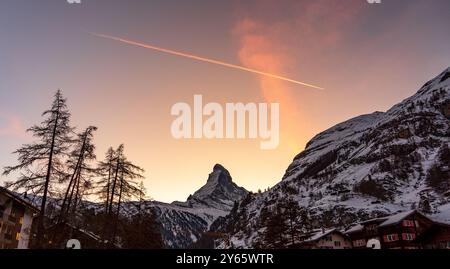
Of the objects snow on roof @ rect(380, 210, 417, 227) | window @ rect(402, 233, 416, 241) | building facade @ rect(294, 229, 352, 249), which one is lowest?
building facade @ rect(294, 229, 352, 249)

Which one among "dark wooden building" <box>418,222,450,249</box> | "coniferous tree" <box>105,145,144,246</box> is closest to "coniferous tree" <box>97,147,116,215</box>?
"coniferous tree" <box>105,145,144,246</box>

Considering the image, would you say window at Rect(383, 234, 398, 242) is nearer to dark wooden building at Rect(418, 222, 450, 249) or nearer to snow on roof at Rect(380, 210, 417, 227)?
snow on roof at Rect(380, 210, 417, 227)

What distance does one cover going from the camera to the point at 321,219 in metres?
176

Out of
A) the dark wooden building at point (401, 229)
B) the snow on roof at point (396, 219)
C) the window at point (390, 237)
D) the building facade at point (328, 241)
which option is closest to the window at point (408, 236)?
the dark wooden building at point (401, 229)

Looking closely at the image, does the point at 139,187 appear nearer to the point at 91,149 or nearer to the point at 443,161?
the point at 91,149

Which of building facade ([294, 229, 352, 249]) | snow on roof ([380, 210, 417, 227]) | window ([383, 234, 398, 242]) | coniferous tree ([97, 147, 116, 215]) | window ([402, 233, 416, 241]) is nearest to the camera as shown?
coniferous tree ([97, 147, 116, 215])

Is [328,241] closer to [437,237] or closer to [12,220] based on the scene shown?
[437,237]

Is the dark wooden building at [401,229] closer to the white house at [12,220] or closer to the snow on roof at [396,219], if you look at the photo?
the snow on roof at [396,219]

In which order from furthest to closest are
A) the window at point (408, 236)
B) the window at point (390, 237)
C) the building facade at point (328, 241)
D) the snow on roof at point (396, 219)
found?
1. the building facade at point (328, 241)
2. the snow on roof at point (396, 219)
3. the window at point (390, 237)
4. the window at point (408, 236)

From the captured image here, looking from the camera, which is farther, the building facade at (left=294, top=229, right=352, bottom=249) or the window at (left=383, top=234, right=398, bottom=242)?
the building facade at (left=294, top=229, right=352, bottom=249)

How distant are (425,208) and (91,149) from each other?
441ft

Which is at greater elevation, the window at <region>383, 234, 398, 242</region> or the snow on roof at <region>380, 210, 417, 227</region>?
the snow on roof at <region>380, 210, 417, 227</region>

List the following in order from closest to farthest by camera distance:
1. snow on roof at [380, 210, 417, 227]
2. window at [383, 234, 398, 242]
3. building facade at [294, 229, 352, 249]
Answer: window at [383, 234, 398, 242] → snow on roof at [380, 210, 417, 227] → building facade at [294, 229, 352, 249]
